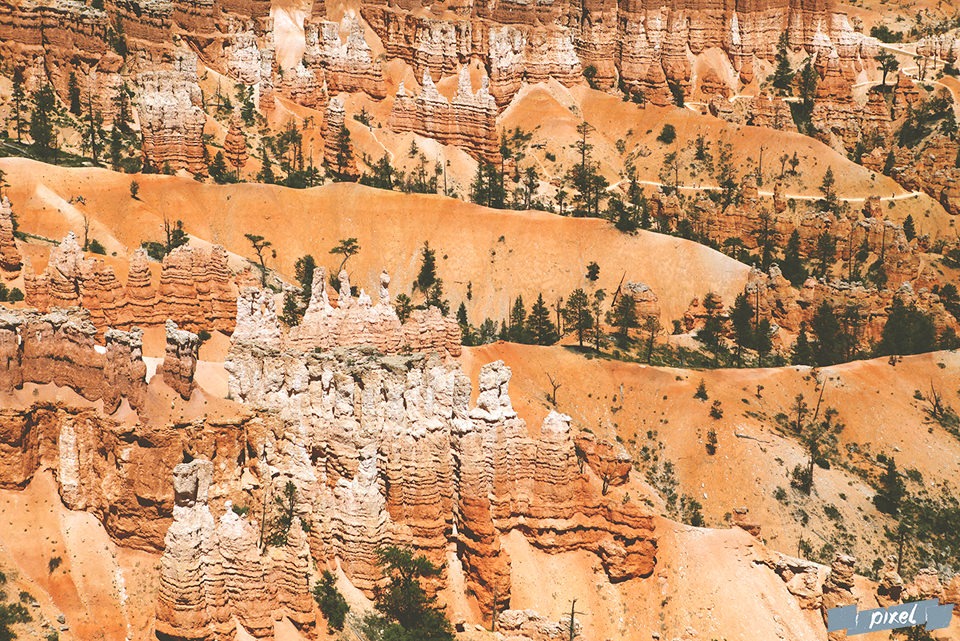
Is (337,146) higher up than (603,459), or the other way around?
(337,146)

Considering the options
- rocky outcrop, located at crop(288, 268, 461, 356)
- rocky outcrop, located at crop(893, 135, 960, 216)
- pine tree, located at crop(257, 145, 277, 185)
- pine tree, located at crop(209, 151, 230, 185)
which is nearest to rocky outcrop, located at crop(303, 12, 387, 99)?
pine tree, located at crop(257, 145, 277, 185)

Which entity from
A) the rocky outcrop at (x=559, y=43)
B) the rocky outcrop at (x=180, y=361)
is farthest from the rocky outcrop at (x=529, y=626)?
the rocky outcrop at (x=559, y=43)

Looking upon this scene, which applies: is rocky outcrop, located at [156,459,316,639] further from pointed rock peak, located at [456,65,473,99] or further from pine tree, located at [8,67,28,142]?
pointed rock peak, located at [456,65,473,99]

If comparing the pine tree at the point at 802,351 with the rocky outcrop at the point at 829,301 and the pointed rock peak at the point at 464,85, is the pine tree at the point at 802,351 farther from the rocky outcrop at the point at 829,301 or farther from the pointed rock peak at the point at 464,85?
the pointed rock peak at the point at 464,85

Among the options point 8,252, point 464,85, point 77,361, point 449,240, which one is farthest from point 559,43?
point 77,361

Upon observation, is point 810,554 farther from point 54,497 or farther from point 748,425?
point 54,497

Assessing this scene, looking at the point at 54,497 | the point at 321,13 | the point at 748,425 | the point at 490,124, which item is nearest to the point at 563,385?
the point at 748,425

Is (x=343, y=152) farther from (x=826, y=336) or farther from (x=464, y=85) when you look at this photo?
(x=826, y=336)
